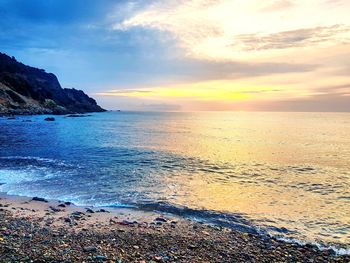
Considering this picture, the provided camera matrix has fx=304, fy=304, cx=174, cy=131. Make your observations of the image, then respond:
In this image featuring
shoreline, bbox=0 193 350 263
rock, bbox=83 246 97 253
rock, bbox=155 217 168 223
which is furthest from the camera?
rock, bbox=155 217 168 223

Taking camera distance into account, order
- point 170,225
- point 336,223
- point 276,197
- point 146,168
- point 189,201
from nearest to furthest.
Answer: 1. point 170,225
2. point 336,223
3. point 189,201
4. point 276,197
5. point 146,168

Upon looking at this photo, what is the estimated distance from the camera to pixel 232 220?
1557 cm

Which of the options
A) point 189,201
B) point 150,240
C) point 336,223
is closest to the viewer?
point 150,240

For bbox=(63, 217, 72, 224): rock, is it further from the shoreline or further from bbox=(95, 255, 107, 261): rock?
bbox=(95, 255, 107, 261): rock

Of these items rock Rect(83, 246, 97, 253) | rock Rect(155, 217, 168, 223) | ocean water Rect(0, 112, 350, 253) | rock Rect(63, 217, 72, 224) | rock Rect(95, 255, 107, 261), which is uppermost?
rock Rect(95, 255, 107, 261)

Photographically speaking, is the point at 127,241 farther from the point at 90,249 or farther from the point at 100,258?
the point at 100,258

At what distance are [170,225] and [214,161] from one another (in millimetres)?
22446

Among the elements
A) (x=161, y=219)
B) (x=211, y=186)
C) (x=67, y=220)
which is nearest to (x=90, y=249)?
(x=67, y=220)

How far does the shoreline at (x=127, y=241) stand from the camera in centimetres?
1015

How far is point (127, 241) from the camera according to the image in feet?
38.2

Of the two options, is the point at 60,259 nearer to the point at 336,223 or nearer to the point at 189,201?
the point at 189,201

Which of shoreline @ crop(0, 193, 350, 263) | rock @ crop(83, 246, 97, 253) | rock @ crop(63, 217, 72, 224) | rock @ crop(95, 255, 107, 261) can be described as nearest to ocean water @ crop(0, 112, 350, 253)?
shoreline @ crop(0, 193, 350, 263)

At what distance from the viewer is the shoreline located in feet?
33.3

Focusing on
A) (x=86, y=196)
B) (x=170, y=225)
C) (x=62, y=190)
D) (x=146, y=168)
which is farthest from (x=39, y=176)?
(x=170, y=225)
